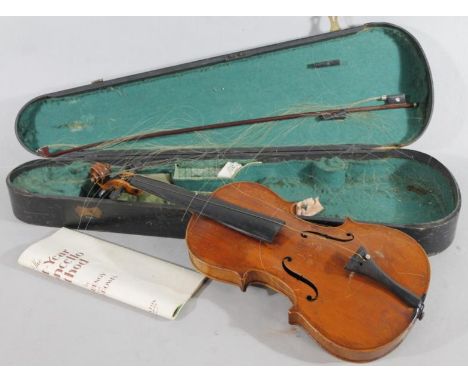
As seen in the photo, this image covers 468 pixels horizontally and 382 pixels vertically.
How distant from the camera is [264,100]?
2295 mm

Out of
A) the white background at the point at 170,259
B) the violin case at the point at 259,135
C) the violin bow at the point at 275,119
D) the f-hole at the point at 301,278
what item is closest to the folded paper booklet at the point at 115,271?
the white background at the point at 170,259

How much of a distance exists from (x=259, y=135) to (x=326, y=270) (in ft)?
3.11

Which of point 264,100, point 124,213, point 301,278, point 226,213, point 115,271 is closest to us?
point 301,278

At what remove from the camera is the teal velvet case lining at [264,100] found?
2.17m

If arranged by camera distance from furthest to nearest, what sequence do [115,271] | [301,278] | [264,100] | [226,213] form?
[264,100], [115,271], [226,213], [301,278]

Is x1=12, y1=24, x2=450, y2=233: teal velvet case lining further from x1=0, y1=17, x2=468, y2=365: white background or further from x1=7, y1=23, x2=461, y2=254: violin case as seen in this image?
x1=0, y1=17, x2=468, y2=365: white background

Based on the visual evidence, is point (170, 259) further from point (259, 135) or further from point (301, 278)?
point (259, 135)

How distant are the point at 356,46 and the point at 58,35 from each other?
4.70 feet

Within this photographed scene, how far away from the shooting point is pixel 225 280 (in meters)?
1.70

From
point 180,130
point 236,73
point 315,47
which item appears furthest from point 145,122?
point 315,47

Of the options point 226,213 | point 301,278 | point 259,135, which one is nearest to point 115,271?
point 226,213

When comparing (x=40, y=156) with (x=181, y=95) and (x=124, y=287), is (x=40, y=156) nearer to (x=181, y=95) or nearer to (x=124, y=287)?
(x=181, y=95)

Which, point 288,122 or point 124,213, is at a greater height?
point 288,122

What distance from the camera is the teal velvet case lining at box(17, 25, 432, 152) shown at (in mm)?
2170
